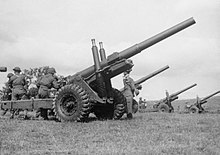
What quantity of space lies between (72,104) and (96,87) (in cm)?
101

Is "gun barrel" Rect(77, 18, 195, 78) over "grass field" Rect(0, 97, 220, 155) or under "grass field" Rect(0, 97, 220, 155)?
over

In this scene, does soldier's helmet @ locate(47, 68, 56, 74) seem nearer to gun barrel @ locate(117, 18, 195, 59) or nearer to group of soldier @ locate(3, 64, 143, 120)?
group of soldier @ locate(3, 64, 143, 120)

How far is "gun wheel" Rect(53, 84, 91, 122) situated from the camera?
9305mm

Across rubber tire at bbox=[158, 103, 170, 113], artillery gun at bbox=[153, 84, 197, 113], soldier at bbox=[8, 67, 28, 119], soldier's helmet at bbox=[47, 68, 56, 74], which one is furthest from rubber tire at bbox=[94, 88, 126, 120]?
rubber tire at bbox=[158, 103, 170, 113]

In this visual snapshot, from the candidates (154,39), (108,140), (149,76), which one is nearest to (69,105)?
(154,39)

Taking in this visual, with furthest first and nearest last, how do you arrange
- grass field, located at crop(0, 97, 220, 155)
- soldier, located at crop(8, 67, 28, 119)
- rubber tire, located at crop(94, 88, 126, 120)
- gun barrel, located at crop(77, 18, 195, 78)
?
soldier, located at crop(8, 67, 28, 119)
rubber tire, located at crop(94, 88, 126, 120)
gun barrel, located at crop(77, 18, 195, 78)
grass field, located at crop(0, 97, 220, 155)

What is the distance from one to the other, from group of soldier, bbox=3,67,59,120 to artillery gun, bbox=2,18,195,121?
95 centimetres

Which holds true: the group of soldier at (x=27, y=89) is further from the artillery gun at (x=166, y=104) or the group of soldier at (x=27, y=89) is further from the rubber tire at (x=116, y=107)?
the artillery gun at (x=166, y=104)

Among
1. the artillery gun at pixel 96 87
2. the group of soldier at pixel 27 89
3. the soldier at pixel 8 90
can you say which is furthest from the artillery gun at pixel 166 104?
the artillery gun at pixel 96 87

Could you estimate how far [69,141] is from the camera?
6.27 meters

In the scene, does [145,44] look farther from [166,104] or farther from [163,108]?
[166,104]

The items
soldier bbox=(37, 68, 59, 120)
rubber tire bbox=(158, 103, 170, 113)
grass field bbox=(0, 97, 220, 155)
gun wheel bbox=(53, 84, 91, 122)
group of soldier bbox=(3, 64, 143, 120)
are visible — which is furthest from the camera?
rubber tire bbox=(158, 103, 170, 113)

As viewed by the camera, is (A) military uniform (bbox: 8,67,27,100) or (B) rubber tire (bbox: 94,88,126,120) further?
(A) military uniform (bbox: 8,67,27,100)

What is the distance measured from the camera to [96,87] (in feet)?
33.5
